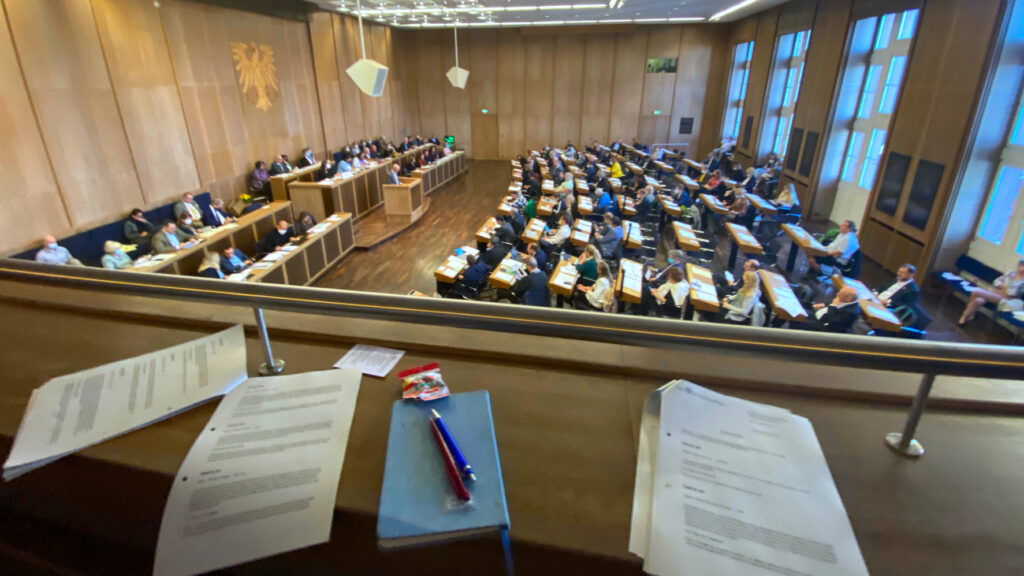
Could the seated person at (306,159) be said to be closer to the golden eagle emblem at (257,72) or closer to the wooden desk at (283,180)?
the wooden desk at (283,180)

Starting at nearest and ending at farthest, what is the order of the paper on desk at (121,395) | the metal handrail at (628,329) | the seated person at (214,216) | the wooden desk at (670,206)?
the metal handrail at (628,329)
the paper on desk at (121,395)
the seated person at (214,216)
the wooden desk at (670,206)

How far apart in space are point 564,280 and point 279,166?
854 cm

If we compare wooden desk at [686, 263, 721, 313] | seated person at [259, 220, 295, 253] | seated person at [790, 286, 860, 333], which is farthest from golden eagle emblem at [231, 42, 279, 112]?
seated person at [790, 286, 860, 333]

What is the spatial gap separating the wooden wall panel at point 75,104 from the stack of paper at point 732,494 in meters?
9.94

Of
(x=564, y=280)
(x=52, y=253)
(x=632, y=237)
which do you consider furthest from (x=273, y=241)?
(x=632, y=237)

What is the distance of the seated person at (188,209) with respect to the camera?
29.9 ft

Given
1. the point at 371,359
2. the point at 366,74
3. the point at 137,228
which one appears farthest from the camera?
the point at 137,228

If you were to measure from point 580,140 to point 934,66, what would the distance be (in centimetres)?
1357

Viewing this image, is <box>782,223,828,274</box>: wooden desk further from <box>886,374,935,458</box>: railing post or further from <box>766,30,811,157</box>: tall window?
<box>886,374,935,458</box>: railing post

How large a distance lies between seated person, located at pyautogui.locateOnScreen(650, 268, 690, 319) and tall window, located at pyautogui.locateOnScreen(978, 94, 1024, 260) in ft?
15.6

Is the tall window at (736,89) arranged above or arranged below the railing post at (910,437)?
above

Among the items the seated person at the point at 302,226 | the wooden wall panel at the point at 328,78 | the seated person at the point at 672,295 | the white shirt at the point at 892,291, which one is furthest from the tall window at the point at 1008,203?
the wooden wall panel at the point at 328,78

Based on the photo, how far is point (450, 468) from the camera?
87cm

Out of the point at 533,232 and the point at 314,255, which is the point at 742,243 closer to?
the point at 533,232
